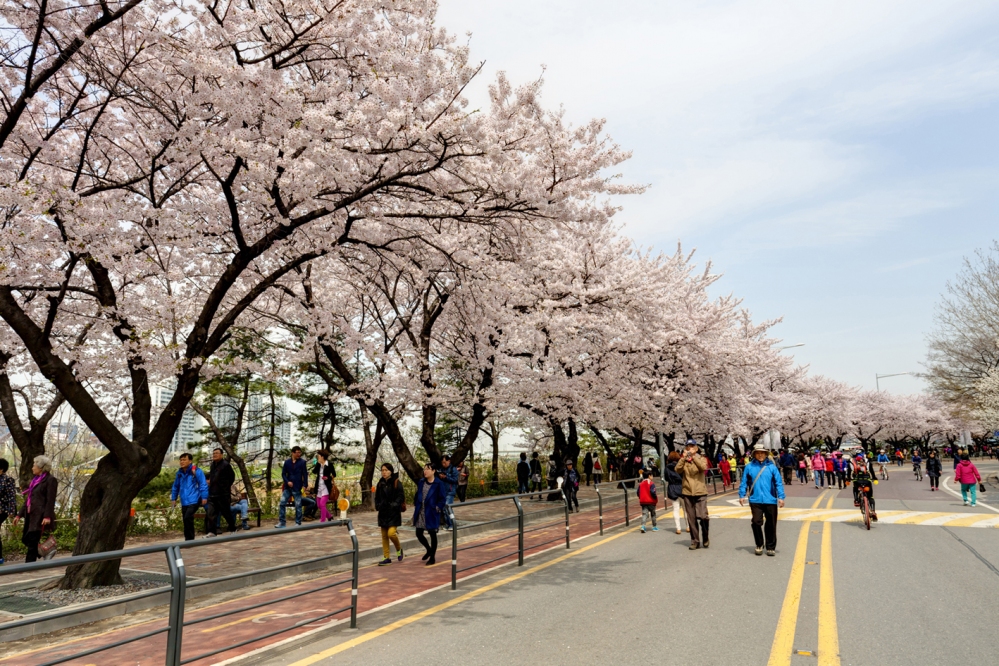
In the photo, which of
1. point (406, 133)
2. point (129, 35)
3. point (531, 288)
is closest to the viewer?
point (406, 133)

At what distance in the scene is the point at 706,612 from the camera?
6.85 metres

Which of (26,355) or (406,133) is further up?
(406,133)

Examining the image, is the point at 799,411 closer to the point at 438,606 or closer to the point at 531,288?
the point at 531,288

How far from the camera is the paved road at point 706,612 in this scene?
550 cm

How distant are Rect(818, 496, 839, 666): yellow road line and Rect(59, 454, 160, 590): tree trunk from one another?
8.75 m

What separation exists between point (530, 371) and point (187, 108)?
11.8 metres

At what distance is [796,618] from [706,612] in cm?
90

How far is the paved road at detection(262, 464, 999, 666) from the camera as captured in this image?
5496 mm

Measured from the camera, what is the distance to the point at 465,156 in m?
9.30

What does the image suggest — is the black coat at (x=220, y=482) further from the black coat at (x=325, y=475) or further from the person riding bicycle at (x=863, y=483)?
the person riding bicycle at (x=863, y=483)

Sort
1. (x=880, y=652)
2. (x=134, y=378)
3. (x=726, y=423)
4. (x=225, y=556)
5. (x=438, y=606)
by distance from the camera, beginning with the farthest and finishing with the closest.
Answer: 1. (x=726, y=423)
2. (x=225, y=556)
3. (x=134, y=378)
4. (x=438, y=606)
5. (x=880, y=652)

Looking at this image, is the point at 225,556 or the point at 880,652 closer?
the point at 880,652

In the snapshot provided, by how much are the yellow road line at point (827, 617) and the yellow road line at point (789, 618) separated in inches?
9.3

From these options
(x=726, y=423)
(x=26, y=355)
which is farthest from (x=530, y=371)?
(x=726, y=423)
